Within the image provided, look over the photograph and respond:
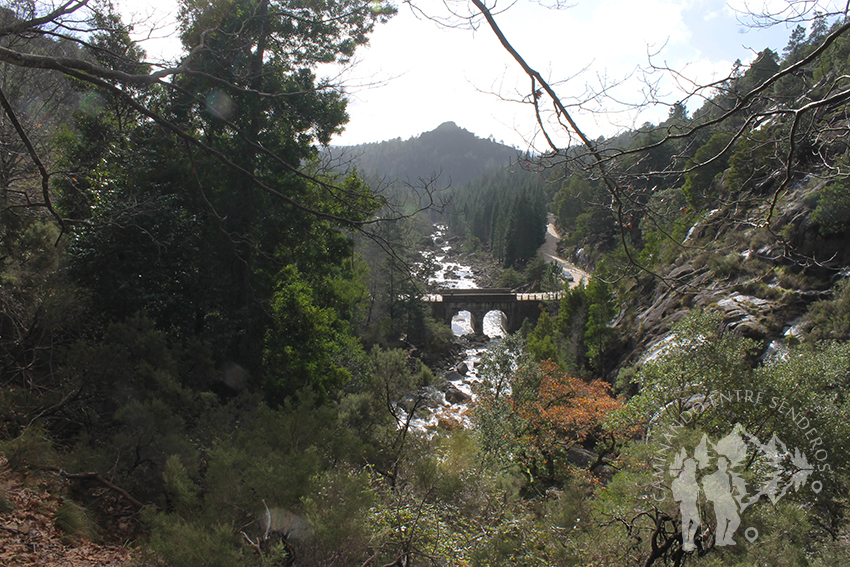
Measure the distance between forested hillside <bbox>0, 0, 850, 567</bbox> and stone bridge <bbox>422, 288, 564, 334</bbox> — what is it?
21.2 metres

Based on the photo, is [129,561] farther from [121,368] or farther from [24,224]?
[24,224]

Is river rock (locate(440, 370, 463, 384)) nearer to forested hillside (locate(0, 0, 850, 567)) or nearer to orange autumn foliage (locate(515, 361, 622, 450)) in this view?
orange autumn foliage (locate(515, 361, 622, 450))

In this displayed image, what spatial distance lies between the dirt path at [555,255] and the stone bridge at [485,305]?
22.1 feet

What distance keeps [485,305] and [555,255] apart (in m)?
27.6

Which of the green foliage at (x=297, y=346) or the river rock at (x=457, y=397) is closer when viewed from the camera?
the green foliage at (x=297, y=346)

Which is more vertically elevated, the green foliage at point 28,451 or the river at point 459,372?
the green foliage at point 28,451

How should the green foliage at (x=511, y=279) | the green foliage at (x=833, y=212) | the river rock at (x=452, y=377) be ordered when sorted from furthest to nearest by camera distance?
1. the green foliage at (x=511, y=279)
2. the river rock at (x=452, y=377)
3. the green foliage at (x=833, y=212)

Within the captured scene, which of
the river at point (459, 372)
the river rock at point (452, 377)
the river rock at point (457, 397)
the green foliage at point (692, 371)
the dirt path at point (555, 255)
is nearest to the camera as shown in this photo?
the green foliage at point (692, 371)

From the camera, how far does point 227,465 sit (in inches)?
192

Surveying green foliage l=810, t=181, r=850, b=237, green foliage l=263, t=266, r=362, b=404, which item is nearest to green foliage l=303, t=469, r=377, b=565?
green foliage l=263, t=266, r=362, b=404

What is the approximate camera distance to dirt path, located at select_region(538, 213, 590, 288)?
158 ft

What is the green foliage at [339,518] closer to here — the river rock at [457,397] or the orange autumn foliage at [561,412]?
the orange autumn foliage at [561,412]

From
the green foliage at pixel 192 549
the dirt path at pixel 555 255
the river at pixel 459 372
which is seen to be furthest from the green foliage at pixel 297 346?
the dirt path at pixel 555 255

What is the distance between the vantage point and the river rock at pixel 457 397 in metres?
23.6
